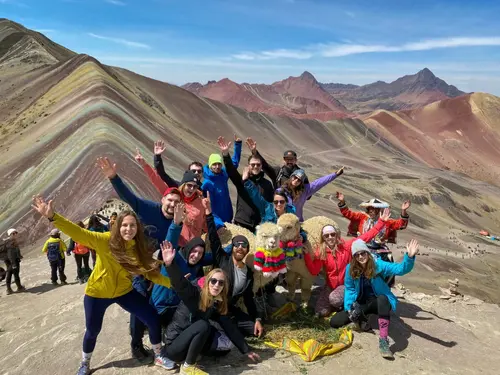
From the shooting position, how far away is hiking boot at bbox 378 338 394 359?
4713 mm

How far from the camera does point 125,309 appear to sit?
4.07m

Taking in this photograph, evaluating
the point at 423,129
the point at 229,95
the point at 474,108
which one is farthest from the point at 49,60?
the point at 474,108

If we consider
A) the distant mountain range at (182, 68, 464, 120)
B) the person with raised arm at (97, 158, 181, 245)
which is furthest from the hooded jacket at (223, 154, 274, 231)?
the distant mountain range at (182, 68, 464, 120)

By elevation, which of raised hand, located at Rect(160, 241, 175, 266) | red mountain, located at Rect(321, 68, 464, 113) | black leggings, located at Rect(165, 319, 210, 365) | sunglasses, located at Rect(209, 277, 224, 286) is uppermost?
red mountain, located at Rect(321, 68, 464, 113)

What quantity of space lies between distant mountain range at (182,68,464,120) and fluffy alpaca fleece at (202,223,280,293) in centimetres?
7708

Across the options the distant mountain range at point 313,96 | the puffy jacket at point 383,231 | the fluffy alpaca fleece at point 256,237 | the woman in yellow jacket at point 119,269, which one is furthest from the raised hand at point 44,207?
the distant mountain range at point 313,96

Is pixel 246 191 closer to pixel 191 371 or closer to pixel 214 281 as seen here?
pixel 214 281

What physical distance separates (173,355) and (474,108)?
8974cm

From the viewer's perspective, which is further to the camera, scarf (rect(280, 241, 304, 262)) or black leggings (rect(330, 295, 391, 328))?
scarf (rect(280, 241, 304, 262))

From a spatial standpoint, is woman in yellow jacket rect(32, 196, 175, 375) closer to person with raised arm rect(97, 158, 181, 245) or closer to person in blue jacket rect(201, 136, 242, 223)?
person with raised arm rect(97, 158, 181, 245)

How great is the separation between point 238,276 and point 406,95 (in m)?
185

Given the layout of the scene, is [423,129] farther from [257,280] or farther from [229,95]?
[257,280]

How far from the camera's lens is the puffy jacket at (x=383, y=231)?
5980 mm

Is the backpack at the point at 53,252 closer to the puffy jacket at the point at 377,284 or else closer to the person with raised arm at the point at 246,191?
the person with raised arm at the point at 246,191
